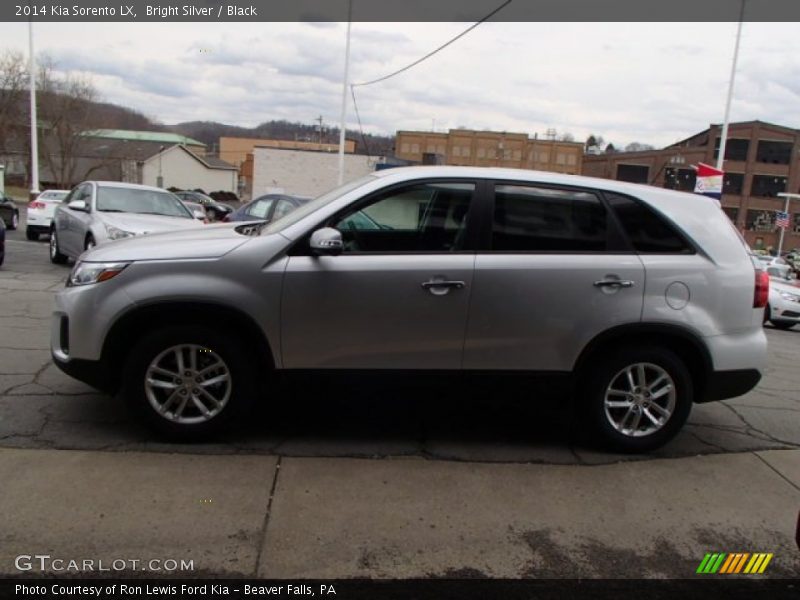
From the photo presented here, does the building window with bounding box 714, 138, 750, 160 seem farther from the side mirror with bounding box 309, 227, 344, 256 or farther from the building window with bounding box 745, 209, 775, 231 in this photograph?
the side mirror with bounding box 309, 227, 344, 256

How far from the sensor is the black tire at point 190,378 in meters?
3.85

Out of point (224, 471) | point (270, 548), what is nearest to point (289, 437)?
point (224, 471)

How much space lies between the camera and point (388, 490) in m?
3.62

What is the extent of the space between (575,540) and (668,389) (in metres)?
1.40

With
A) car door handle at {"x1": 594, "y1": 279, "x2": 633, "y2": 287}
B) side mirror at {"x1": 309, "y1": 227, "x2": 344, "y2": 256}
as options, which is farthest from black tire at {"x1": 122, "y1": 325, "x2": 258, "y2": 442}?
car door handle at {"x1": 594, "y1": 279, "x2": 633, "y2": 287}

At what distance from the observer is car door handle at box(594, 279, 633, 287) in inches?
158

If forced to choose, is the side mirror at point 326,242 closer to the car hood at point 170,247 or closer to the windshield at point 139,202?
the car hood at point 170,247

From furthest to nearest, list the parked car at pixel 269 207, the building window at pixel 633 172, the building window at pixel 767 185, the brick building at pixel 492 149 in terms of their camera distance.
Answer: the building window at pixel 633 172 < the building window at pixel 767 185 < the brick building at pixel 492 149 < the parked car at pixel 269 207

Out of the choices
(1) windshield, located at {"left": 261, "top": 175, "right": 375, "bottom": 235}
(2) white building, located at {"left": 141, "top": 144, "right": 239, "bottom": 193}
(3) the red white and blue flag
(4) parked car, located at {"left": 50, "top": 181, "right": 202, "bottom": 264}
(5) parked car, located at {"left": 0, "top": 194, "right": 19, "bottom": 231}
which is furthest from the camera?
(2) white building, located at {"left": 141, "top": 144, "right": 239, "bottom": 193}

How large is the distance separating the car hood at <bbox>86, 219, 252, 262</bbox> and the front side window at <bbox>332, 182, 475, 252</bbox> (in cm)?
71

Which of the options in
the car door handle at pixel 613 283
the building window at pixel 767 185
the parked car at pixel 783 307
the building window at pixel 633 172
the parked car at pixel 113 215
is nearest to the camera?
the car door handle at pixel 613 283

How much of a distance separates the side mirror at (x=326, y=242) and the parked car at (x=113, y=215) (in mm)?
5795

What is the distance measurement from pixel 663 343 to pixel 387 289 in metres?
1.82

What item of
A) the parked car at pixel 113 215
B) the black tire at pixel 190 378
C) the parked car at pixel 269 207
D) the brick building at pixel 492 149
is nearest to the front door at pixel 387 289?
the black tire at pixel 190 378
